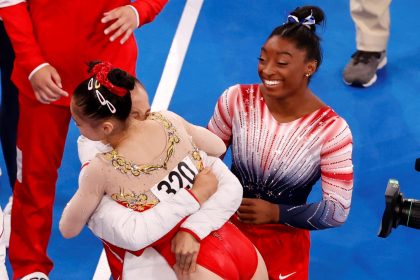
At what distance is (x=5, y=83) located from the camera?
14.6ft

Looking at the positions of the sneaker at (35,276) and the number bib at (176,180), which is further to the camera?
the sneaker at (35,276)

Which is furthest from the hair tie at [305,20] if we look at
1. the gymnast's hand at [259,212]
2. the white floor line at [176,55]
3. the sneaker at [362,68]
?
the sneaker at [362,68]

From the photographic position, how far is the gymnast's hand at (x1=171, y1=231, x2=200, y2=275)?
3.24 metres

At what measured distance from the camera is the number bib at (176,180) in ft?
10.7

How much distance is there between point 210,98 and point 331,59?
98 cm

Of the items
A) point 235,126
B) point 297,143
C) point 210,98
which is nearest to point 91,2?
point 235,126

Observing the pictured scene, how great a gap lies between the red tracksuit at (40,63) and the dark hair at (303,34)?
807mm

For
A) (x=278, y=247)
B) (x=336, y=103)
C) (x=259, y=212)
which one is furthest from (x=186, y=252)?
(x=336, y=103)

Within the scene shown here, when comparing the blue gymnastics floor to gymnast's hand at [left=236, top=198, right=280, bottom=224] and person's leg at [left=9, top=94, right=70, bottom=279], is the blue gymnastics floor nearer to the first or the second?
person's leg at [left=9, top=94, right=70, bottom=279]

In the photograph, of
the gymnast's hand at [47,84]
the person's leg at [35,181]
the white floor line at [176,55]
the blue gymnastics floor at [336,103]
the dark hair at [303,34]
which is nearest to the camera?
the dark hair at [303,34]

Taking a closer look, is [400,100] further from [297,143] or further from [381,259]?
[297,143]

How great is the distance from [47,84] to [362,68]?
2.83m

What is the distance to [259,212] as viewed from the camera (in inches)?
148

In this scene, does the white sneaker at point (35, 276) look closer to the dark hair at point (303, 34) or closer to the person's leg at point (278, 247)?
the person's leg at point (278, 247)
